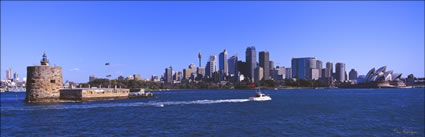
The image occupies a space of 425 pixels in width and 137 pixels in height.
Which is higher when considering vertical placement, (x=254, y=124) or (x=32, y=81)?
(x=32, y=81)

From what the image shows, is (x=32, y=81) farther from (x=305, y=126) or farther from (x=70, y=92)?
(x=305, y=126)

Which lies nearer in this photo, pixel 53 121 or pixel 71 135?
pixel 71 135

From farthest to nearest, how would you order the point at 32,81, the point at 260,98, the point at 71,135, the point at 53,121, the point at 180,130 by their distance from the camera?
the point at 260,98 → the point at 32,81 → the point at 53,121 → the point at 180,130 → the point at 71,135

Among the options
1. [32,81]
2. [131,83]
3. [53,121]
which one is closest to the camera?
[53,121]

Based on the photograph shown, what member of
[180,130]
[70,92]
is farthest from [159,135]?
[70,92]

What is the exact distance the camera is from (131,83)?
183 metres

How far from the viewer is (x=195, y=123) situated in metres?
29.8

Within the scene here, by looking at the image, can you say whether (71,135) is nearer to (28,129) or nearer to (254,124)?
(28,129)

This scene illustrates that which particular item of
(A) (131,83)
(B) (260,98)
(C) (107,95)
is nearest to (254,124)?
(B) (260,98)

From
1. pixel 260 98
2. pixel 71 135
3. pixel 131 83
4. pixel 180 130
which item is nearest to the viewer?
pixel 71 135

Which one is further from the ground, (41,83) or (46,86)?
(41,83)

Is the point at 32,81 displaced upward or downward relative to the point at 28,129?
upward

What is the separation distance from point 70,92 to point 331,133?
49.3m

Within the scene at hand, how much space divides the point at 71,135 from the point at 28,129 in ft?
20.4
